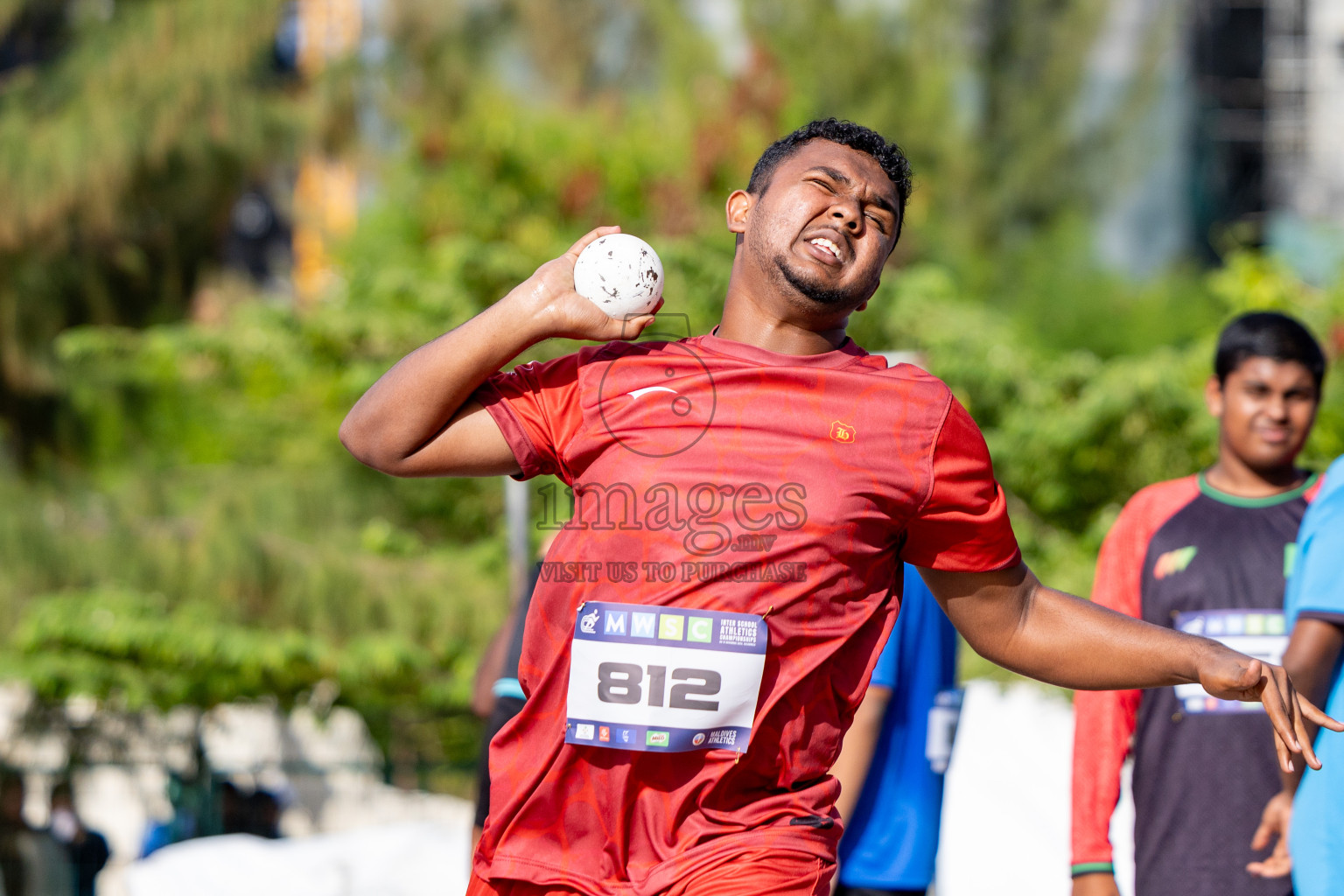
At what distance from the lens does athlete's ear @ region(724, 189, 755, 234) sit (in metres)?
2.38

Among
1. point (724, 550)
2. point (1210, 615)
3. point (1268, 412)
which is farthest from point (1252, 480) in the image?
point (724, 550)

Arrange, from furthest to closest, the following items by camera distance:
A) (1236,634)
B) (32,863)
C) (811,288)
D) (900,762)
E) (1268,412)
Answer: (32,863), (900,762), (1268,412), (1236,634), (811,288)

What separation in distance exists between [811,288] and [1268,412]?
1.93 metres

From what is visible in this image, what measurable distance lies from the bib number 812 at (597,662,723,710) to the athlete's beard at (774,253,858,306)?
62 cm

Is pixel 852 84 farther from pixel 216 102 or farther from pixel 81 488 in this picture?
pixel 81 488

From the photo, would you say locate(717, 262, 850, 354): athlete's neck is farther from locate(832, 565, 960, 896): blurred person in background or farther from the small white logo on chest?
locate(832, 565, 960, 896): blurred person in background

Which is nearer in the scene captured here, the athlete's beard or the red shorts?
the red shorts

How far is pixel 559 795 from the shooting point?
2.09 m

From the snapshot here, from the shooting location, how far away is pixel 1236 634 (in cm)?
347

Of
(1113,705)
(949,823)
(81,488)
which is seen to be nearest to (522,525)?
(949,823)

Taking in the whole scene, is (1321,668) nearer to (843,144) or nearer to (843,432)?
(843,432)

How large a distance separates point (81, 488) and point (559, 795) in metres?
10.7

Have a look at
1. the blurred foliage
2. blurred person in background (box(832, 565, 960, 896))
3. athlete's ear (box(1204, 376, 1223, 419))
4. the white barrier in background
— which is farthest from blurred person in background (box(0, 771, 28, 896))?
athlete's ear (box(1204, 376, 1223, 419))

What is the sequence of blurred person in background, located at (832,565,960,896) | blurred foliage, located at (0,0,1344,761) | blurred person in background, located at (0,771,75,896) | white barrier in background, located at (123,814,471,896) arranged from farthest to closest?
blurred foliage, located at (0,0,1344,761), blurred person in background, located at (0,771,75,896), white barrier in background, located at (123,814,471,896), blurred person in background, located at (832,565,960,896)
